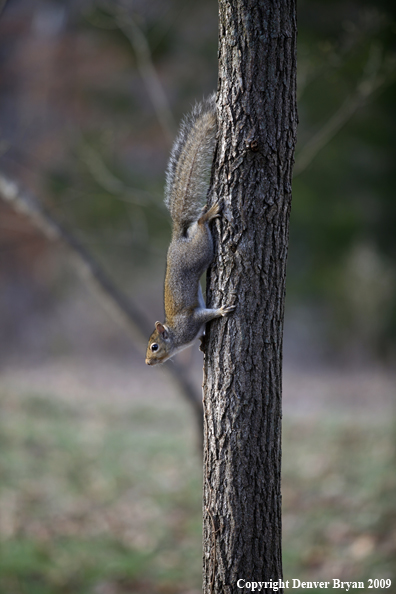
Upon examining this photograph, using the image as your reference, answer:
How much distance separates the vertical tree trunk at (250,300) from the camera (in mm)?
2109

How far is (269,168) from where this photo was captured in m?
2.14

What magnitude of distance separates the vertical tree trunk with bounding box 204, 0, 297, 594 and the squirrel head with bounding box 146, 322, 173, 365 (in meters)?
0.71

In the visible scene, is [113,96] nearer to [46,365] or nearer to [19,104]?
[19,104]

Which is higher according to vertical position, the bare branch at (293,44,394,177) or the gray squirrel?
the bare branch at (293,44,394,177)

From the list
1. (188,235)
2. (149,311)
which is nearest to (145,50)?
(188,235)

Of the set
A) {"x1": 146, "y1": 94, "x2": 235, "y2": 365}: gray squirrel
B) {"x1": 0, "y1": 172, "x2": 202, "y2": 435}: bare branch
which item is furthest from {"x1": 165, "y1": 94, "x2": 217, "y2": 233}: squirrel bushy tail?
{"x1": 0, "y1": 172, "x2": 202, "y2": 435}: bare branch

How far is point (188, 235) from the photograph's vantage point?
8.61 ft

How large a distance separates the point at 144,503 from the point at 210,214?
4.29m

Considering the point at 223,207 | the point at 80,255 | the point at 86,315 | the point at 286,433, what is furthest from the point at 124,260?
the point at 223,207

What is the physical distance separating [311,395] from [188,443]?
3.29 m

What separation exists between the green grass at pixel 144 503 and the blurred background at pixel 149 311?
2 centimetres

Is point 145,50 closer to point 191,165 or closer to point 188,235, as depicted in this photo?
point 191,165

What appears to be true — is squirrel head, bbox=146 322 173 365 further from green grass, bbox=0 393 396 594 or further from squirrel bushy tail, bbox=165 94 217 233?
green grass, bbox=0 393 396 594

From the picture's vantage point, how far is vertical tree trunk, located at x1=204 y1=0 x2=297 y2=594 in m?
2.11
